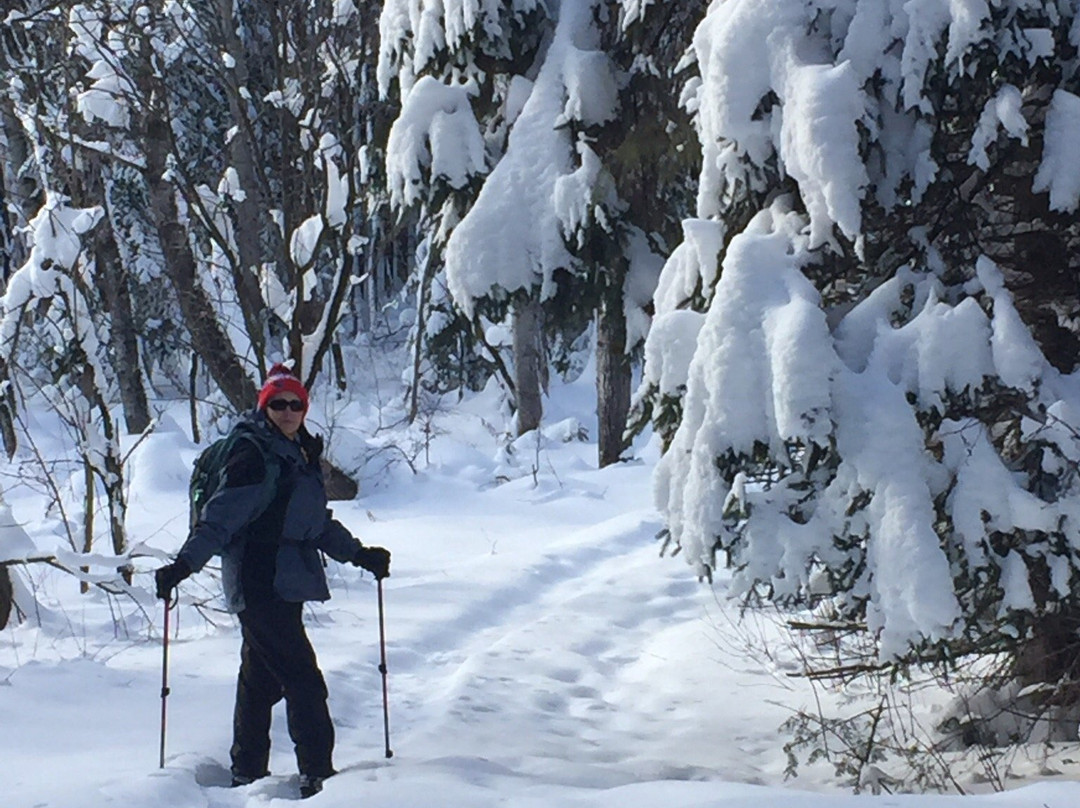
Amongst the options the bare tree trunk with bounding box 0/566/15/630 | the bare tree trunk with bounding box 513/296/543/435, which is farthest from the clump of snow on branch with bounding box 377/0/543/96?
the bare tree trunk with bounding box 513/296/543/435

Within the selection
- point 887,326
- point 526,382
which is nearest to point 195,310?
point 887,326

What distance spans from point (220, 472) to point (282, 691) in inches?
39.2

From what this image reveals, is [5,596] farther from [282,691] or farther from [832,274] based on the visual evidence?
[832,274]

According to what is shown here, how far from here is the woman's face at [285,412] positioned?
517cm

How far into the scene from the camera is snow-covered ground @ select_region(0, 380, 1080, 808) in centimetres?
465

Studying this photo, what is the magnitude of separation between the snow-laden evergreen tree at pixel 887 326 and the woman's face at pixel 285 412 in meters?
1.55

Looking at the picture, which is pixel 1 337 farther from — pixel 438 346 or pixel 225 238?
pixel 438 346

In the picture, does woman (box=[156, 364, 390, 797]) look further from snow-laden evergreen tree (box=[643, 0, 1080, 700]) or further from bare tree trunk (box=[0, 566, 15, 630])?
bare tree trunk (box=[0, 566, 15, 630])

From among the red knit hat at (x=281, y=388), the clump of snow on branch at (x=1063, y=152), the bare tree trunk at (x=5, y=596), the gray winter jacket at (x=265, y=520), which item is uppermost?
the clump of snow on branch at (x=1063, y=152)

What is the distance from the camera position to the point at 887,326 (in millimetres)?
4555

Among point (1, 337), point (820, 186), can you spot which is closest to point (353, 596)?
point (1, 337)

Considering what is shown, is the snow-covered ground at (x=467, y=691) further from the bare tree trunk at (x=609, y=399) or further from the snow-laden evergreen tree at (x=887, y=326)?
the bare tree trunk at (x=609, y=399)

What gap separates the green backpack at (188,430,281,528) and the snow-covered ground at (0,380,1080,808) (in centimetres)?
113

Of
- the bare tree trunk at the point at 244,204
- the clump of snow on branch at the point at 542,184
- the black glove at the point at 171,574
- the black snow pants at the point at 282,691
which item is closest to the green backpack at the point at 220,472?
the black glove at the point at 171,574
